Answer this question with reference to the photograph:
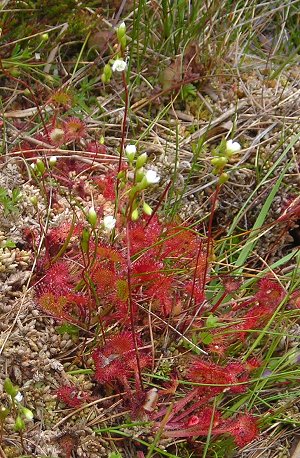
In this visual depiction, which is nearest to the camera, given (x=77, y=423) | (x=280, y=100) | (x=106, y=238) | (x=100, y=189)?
(x=77, y=423)

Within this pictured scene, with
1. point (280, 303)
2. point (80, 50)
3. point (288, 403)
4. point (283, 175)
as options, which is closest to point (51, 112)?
point (80, 50)

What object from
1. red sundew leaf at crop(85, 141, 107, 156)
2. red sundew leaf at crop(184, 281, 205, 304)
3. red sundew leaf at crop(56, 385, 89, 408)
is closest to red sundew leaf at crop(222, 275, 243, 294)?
red sundew leaf at crop(184, 281, 205, 304)

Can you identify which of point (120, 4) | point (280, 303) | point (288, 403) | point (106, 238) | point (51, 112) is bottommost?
point (288, 403)

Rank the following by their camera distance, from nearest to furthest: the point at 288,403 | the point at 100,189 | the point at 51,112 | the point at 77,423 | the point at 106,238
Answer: the point at 77,423
the point at 288,403
the point at 106,238
the point at 100,189
the point at 51,112

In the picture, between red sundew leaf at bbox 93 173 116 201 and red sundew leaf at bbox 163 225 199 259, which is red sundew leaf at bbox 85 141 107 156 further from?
red sundew leaf at bbox 163 225 199 259

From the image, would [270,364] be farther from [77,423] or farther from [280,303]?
[77,423]

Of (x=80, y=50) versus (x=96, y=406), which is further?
(x=80, y=50)

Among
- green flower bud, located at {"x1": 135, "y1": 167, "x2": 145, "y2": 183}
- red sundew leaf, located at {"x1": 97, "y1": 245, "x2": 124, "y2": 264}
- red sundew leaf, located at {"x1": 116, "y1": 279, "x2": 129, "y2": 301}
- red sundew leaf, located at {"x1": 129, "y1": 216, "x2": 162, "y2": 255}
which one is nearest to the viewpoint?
green flower bud, located at {"x1": 135, "y1": 167, "x2": 145, "y2": 183}

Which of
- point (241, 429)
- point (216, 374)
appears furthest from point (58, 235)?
point (241, 429)

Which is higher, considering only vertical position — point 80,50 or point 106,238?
point 80,50
